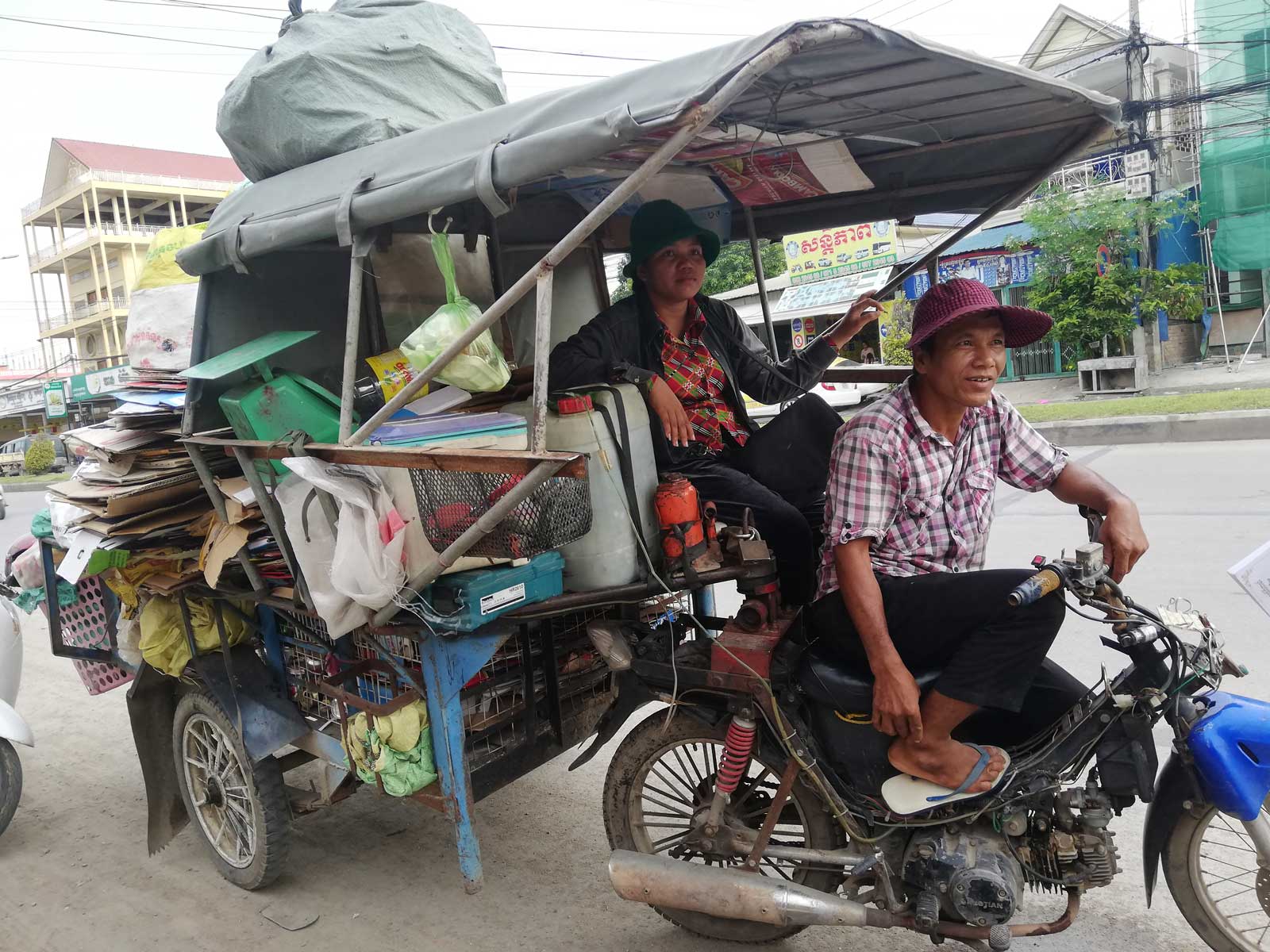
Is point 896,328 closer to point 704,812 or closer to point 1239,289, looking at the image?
point 1239,289

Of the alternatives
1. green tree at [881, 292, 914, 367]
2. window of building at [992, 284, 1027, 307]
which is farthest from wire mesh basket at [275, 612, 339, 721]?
window of building at [992, 284, 1027, 307]

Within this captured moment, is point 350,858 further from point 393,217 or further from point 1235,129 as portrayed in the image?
point 1235,129

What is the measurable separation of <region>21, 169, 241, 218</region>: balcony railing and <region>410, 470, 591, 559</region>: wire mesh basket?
43951 mm

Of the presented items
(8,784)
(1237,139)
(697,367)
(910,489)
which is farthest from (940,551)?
(1237,139)

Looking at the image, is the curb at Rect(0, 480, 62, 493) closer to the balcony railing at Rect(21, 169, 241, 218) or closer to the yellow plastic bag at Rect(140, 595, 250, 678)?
the balcony railing at Rect(21, 169, 241, 218)

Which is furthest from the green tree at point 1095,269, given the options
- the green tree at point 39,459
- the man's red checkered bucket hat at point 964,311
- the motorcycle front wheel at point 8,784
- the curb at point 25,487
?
the green tree at point 39,459

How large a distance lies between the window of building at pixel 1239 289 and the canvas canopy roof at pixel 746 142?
61.4 feet

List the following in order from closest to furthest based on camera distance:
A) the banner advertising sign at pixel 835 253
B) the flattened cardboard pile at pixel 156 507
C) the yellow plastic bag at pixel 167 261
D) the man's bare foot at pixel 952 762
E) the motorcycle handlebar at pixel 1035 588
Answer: the motorcycle handlebar at pixel 1035 588 < the man's bare foot at pixel 952 762 < the flattened cardboard pile at pixel 156 507 < the yellow plastic bag at pixel 167 261 < the banner advertising sign at pixel 835 253

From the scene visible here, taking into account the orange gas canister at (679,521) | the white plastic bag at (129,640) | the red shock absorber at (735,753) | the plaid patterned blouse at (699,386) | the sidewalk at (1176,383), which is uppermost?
the plaid patterned blouse at (699,386)

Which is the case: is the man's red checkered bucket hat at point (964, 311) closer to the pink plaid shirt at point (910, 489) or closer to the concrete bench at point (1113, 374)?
the pink plaid shirt at point (910, 489)

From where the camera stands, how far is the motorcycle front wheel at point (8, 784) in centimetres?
362

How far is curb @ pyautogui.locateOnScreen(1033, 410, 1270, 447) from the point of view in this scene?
32.3 feet

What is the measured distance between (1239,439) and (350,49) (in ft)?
32.7

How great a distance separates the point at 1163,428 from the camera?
34.5 feet
